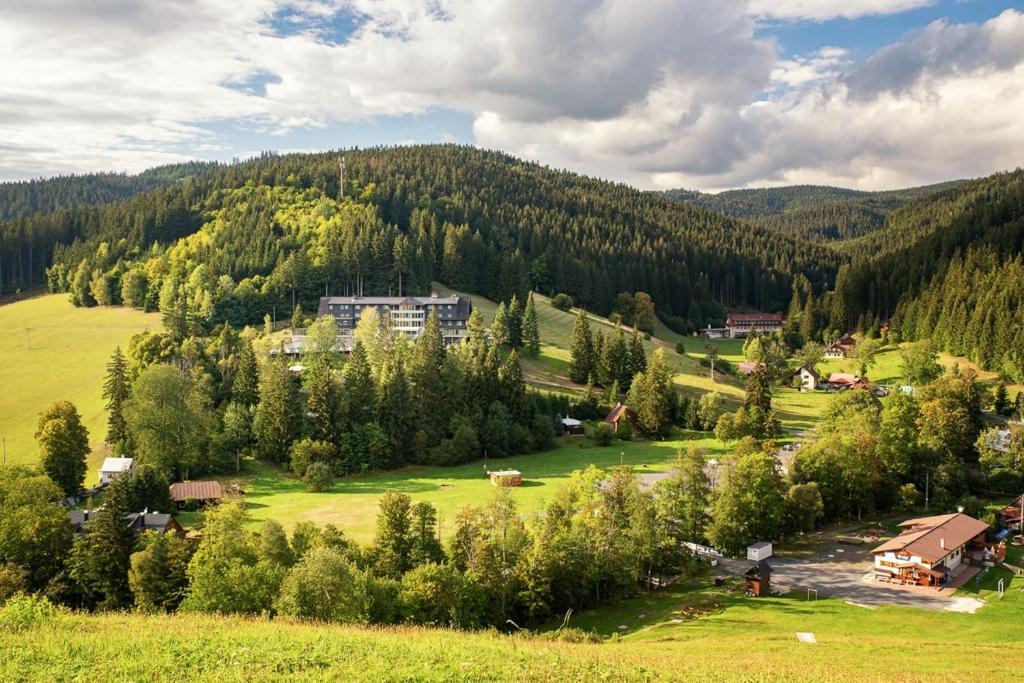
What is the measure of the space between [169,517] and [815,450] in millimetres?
40790

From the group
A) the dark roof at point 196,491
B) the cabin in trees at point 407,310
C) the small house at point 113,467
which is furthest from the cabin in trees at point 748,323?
the small house at point 113,467

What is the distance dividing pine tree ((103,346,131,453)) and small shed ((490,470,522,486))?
28.7m

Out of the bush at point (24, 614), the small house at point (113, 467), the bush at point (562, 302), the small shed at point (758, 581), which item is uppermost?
the bush at point (562, 302)

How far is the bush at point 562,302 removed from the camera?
115188 millimetres

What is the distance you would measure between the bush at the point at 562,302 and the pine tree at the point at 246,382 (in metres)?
59.1

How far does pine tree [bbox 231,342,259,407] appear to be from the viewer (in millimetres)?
63344

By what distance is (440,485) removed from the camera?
54.3 metres

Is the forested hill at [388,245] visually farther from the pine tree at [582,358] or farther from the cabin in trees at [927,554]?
the cabin in trees at [927,554]

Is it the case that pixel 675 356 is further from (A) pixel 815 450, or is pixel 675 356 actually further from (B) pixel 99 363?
(B) pixel 99 363

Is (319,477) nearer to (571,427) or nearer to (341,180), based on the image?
(571,427)

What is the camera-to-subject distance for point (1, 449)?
57250mm

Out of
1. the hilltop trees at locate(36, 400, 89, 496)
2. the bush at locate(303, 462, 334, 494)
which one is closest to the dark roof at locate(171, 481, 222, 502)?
the bush at locate(303, 462, 334, 494)

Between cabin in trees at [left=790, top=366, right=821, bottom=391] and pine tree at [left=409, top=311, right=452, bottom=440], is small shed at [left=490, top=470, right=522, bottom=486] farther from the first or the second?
cabin in trees at [left=790, top=366, right=821, bottom=391]

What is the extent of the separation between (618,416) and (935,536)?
34.2 m
